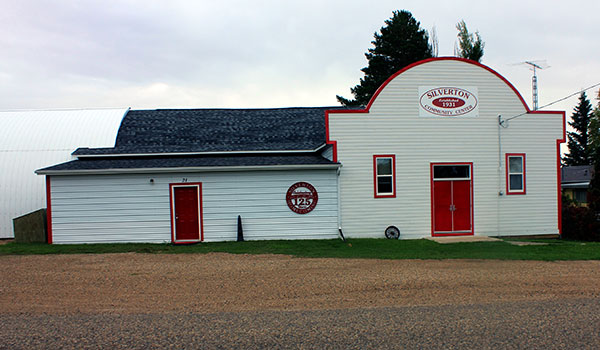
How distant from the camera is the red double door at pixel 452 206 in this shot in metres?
17.9

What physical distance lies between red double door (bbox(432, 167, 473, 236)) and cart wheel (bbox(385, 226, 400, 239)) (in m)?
1.53

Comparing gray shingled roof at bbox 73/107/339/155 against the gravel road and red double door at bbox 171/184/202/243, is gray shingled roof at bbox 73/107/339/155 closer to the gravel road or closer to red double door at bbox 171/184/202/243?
red double door at bbox 171/184/202/243

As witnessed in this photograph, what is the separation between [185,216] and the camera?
16750mm

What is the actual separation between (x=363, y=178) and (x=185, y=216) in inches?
251

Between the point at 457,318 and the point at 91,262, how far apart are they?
942 centimetres

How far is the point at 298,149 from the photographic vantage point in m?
18.9

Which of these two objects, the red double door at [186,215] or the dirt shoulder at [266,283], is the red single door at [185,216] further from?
the dirt shoulder at [266,283]

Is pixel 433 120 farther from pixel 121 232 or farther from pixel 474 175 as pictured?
pixel 121 232

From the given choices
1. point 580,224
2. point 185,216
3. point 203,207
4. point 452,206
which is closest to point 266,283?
point 203,207

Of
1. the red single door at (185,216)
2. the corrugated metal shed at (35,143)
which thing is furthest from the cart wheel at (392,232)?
the corrugated metal shed at (35,143)

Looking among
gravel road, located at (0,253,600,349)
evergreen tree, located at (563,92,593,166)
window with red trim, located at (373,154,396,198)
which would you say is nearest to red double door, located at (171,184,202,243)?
gravel road, located at (0,253,600,349)

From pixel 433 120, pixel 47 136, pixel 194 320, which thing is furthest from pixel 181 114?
pixel 194 320

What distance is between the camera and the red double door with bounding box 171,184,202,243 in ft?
54.9

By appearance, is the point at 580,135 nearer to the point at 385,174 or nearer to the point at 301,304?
the point at 385,174
